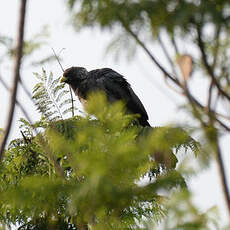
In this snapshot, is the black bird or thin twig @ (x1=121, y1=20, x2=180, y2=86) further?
the black bird

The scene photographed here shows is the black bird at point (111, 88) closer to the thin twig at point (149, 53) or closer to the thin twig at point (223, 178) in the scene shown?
the thin twig at point (149, 53)

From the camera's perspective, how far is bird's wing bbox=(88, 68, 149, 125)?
7.34m

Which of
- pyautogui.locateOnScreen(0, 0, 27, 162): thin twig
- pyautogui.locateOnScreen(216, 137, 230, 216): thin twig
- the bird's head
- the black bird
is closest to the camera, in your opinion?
pyautogui.locateOnScreen(216, 137, 230, 216): thin twig

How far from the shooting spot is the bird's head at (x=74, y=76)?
789cm

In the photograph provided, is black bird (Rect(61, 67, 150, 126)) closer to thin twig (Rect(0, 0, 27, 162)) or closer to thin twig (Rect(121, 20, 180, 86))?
thin twig (Rect(121, 20, 180, 86))

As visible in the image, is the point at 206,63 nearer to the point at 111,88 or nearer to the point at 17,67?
the point at 17,67

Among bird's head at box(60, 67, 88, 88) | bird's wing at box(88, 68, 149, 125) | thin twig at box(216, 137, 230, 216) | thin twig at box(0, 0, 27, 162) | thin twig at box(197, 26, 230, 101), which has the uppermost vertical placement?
bird's head at box(60, 67, 88, 88)

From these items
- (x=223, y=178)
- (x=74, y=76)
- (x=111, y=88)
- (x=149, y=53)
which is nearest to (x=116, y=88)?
(x=111, y=88)

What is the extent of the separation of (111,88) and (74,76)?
0.83 metres

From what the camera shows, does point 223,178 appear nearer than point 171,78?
Yes

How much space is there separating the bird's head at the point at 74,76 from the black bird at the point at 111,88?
103mm

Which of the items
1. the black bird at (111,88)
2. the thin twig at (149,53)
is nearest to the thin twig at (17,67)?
the thin twig at (149,53)

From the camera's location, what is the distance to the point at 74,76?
7977 mm

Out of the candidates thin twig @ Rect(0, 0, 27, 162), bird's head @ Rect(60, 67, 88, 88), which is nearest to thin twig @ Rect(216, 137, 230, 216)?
thin twig @ Rect(0, 0, 27, 162)
